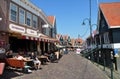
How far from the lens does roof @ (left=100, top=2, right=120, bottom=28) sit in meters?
27.7

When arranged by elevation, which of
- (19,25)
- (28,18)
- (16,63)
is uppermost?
(28,18)

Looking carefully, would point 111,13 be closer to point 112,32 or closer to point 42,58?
point 112,32

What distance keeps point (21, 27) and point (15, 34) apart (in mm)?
4979

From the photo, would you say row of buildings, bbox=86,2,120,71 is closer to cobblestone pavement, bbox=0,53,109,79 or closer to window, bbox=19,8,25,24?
cobblestone pavement, bbox=0,53,109,79

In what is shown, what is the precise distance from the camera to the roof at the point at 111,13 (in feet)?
90.8

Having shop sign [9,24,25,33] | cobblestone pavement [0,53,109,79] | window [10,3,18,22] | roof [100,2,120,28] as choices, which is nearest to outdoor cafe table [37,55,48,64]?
cobblestone pavement [0,53,109,79]

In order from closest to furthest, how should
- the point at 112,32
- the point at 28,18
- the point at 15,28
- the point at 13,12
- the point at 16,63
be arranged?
the point at 16,63
the point at 15,28
the point at 13,12
the point at 28,18
the point at 112,32

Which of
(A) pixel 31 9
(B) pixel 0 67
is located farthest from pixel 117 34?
(B) pixel 0 67

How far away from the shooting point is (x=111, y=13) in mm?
30734

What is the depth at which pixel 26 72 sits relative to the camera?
51.6ft

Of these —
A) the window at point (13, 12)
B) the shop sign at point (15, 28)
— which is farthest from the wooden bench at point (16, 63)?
the window at point (13, 12)

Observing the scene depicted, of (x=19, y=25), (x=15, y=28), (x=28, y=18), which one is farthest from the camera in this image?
(x=28, y=18)

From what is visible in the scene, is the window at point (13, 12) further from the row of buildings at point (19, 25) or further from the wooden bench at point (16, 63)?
the wooden bench at point (16, 63)

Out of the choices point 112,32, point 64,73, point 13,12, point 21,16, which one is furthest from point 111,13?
point 64,73
